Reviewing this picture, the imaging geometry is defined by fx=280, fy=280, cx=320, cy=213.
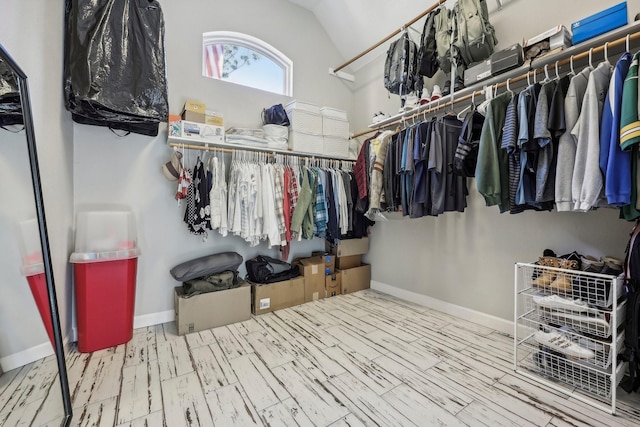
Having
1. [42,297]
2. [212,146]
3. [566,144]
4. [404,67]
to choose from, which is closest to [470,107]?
[404,67]

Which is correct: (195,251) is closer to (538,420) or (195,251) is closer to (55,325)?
(55,325)

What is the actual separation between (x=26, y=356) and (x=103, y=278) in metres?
0.77

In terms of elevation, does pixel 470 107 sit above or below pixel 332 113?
below

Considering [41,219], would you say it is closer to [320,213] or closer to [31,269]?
[31,269]

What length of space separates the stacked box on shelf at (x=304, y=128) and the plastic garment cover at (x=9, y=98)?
1.96 m

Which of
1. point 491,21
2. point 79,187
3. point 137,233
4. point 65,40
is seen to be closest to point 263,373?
point 137,233

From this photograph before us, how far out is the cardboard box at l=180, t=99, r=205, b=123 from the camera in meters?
2.41

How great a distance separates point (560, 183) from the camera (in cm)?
151

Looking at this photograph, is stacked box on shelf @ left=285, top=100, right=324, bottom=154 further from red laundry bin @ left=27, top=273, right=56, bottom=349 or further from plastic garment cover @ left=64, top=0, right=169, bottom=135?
red laundry bin @ left=27, top=273, right=56, bottom=349

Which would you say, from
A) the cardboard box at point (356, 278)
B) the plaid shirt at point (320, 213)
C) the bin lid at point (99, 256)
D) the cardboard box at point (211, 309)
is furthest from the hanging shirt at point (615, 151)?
the bin lid at point (99, 256)

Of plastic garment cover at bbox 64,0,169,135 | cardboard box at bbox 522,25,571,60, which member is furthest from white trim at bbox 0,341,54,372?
cardboard box at bbox 522,25,571,60

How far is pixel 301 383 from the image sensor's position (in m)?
1.63

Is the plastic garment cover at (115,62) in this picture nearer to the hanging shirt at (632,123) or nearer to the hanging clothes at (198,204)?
the hanging clothes at (198,204)

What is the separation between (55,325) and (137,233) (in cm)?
119
